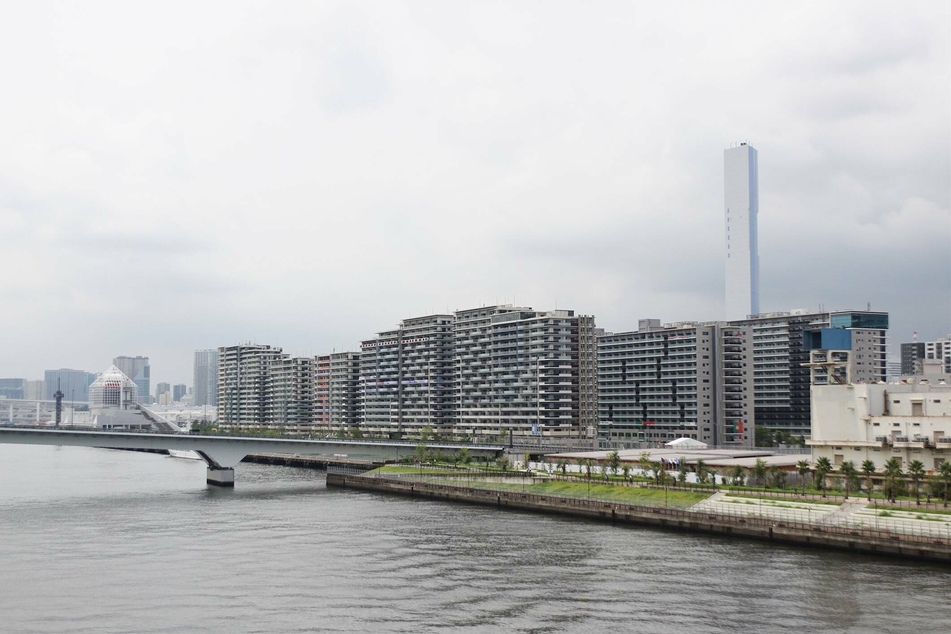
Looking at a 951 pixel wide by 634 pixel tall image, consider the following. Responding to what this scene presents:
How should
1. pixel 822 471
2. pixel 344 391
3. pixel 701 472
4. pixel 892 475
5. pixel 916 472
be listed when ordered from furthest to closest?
pixel 344 391 < pixel 701 472 < pixel 822 471 < pixel 916 472 < pixel 892 475

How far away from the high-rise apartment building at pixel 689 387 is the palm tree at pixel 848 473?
214 ft

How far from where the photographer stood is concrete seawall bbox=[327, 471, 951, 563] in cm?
4309

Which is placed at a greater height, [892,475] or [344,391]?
[344,391]

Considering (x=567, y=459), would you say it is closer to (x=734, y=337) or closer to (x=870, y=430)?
(x=870, y=430)

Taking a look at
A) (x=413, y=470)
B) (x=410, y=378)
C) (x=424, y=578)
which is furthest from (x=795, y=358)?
(x=424, y=578)

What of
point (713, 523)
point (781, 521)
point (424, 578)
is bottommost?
point (424, 578)

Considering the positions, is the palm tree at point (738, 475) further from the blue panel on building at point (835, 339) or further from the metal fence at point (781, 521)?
the blue panel on building at point (835, 339)

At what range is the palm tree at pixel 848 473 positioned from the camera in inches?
2149

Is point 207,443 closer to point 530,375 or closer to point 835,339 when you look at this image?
point 530,375

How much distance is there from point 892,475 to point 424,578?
28.9 metres

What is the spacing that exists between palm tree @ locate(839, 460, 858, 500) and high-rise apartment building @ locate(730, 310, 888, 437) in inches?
3249

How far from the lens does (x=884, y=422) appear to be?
59.3 metres

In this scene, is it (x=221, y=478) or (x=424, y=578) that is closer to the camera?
(x=424, y=578)

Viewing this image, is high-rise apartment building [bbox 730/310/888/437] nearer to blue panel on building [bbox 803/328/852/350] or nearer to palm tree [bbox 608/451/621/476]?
blue panel on building [bbox 803/328/852/350]
